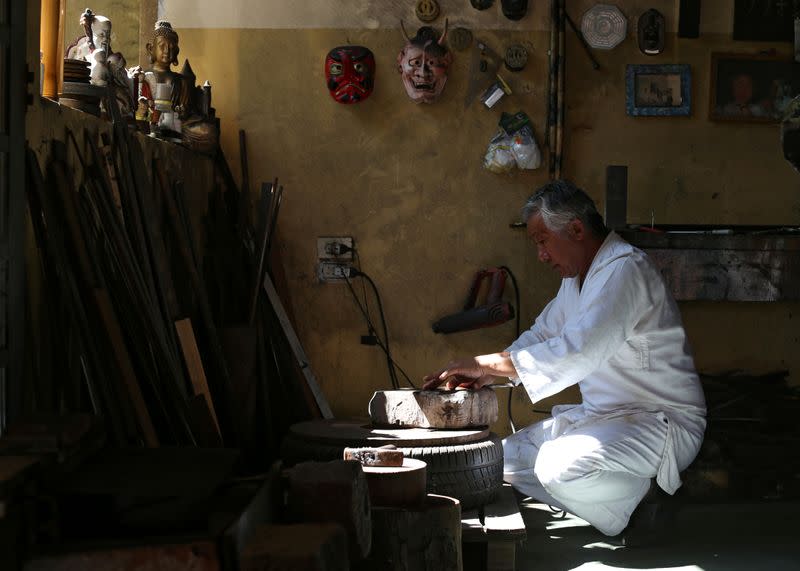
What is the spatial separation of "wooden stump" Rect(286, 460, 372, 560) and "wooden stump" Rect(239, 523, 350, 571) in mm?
98

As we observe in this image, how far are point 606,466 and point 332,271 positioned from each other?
2376mm

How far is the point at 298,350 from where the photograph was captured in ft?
17.7

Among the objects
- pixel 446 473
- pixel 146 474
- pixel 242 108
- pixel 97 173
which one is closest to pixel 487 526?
pixel 446 473

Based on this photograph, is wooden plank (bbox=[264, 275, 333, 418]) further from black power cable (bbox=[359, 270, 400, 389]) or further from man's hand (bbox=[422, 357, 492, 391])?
man's hand (bbox=[422, 357, 492, 391])

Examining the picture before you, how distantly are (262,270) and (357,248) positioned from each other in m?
0.71

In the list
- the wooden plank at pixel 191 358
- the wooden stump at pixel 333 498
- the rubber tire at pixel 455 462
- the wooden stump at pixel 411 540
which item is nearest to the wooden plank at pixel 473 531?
the rubber tire at pixel 455 462

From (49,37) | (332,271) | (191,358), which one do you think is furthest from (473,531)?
(332,271)

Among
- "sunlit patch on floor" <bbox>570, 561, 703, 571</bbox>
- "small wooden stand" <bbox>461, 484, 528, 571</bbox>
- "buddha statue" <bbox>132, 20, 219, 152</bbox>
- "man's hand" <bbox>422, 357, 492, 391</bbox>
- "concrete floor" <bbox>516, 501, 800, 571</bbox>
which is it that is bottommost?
"concrete floor" <bbox>516, 501, 800, 571</bbox>

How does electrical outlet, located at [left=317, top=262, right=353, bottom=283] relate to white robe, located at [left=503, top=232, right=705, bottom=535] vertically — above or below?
above

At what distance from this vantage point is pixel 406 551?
2.78 meters

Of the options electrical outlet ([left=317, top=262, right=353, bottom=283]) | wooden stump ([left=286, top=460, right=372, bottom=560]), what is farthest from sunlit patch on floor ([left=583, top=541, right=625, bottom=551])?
electrical outlet ([left=317, top=262, right=353, bottom=283])

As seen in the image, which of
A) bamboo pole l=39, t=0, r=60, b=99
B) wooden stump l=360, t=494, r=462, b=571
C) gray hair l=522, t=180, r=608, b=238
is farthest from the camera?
gray hair l=522, t=180, r=608, b=238

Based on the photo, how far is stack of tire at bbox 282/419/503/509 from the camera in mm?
3637

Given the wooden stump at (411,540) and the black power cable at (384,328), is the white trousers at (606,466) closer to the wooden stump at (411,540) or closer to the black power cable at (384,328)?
the wooden stump at (411,540)
